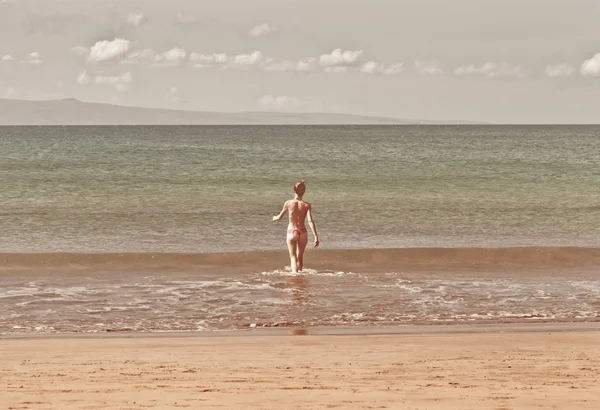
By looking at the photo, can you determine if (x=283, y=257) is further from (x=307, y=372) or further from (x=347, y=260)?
(x=307, y=372)

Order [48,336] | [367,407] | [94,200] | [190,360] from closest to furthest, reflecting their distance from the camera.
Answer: [367,407]
[190,360]
[48,336]
[94,200]

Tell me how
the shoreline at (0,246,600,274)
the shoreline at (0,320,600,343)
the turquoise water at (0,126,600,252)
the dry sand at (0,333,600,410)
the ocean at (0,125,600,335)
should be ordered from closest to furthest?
the dry sand at (0,333,600,410) < the shoreline at (0,320,600,343) < the ocean at (0,125,600,335) < the shoreline at (0,246,600,274) < the turquoise water at (0,126,600,252)

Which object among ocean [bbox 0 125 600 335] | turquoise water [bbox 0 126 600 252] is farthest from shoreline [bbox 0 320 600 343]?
turquoise water [bbox 0 126 600 252]

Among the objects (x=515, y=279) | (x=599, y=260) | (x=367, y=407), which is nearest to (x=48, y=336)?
(x=367, y=407)

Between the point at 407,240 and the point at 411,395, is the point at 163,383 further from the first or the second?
the point at 407,240

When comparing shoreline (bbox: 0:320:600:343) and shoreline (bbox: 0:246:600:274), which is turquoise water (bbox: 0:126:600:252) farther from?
shoreline (bbox: 0:320:600:343)

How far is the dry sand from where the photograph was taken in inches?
304

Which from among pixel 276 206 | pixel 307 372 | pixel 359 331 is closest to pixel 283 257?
pixel 359 331

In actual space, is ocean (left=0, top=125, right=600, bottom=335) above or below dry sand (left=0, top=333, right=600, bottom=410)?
below

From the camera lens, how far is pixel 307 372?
901 centimetres

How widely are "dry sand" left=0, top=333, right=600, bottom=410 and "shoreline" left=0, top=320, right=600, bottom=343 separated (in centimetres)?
36

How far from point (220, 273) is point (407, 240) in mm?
7614

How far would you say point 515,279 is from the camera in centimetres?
1781

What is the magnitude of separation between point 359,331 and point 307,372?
3.49m
